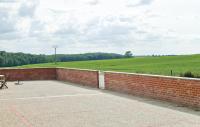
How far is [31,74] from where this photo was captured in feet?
106

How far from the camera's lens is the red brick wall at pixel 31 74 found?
1255 inches

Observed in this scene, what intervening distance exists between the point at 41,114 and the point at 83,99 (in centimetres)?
409

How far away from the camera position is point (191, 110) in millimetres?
12727

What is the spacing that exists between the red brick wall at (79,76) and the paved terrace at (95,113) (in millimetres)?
5522

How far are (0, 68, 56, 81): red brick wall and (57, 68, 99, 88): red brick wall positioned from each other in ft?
3.63

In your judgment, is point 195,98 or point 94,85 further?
point 94,85

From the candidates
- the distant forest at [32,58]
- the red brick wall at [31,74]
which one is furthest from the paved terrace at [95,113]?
the distant forest at [32,58]

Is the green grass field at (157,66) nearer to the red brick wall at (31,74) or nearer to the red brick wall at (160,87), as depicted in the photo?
the red brick wall at (31,74)

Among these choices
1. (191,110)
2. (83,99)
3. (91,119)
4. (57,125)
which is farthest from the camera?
(83,99)

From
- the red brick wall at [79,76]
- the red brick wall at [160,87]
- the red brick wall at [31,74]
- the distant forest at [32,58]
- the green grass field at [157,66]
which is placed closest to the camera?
the red brick wall at [160,87]

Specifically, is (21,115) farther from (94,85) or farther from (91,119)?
(94,85)

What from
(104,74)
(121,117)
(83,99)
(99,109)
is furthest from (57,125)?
(104,74)

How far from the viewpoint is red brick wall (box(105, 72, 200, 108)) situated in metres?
13.4

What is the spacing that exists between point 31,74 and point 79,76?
7.78 meters
